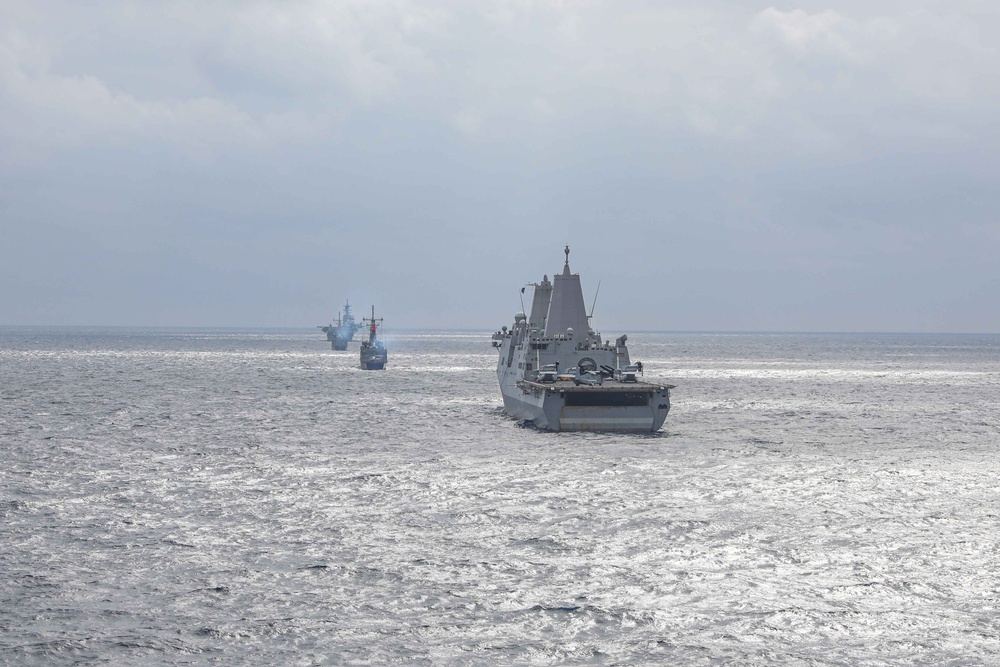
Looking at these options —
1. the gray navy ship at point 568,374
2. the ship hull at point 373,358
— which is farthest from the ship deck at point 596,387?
the ship hull at point 373,358

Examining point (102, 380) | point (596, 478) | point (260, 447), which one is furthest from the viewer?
point (102, 380)

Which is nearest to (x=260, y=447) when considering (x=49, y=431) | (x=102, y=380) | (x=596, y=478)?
(x=49, y=431)

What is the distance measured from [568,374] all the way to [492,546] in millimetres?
42988

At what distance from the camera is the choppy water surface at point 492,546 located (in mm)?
24031

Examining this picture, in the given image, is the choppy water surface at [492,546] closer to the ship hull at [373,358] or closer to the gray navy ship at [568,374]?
the gray navy ship at [568,374]

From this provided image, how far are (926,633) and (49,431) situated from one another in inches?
2284

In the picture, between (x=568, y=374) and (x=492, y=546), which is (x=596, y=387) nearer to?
(x=568, y=374)

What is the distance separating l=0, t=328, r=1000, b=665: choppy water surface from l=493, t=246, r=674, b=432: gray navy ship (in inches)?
91.6

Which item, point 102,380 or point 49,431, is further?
point 102,380

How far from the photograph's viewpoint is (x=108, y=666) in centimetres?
2228

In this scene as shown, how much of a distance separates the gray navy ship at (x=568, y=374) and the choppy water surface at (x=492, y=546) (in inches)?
91.6

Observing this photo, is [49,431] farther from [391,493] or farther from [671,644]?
[671,644]

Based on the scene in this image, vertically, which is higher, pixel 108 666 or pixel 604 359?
pixel 604 359

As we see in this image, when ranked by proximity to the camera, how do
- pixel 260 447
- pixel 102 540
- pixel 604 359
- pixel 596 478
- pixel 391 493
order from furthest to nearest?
1. pixel 604 359
2. pixel 260 447
3. pixel 596 478
4. pixel 391 493
5. pixel 102 540
